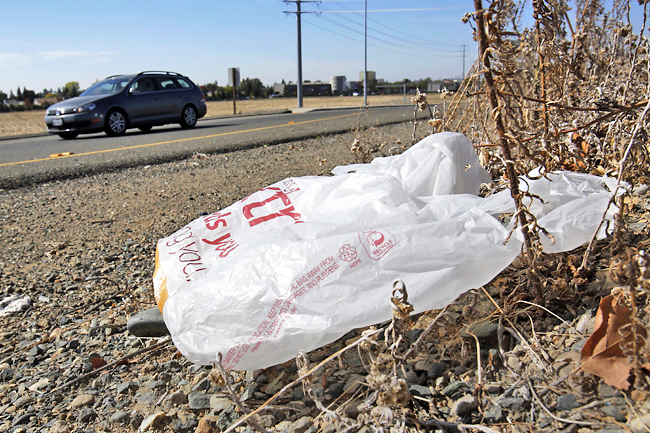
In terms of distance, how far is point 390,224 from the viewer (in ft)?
4.74

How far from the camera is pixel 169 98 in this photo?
908cm

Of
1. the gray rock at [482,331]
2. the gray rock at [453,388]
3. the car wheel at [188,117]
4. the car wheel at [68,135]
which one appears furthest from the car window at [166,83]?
the gray rock at [453,388]


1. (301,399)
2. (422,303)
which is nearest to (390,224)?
(422,303)

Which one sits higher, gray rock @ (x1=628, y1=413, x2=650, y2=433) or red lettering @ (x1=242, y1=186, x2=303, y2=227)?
red lettering @ (x1=242, y1=186, x2=303, y2=227)

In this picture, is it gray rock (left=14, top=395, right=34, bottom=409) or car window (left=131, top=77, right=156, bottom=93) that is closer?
gray rock (left=14, top=395, right=34, bottom=409)

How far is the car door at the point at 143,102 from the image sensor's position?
844 cm

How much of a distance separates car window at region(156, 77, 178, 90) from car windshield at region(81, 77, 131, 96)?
25.9 inches

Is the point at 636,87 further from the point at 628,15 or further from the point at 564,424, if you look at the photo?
the point at 564,424

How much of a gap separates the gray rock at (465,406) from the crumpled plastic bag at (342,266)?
256mm

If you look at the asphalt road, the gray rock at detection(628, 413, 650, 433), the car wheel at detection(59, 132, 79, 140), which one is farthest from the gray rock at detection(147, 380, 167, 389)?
the car wheel at detection(59, 132, 79, 140)

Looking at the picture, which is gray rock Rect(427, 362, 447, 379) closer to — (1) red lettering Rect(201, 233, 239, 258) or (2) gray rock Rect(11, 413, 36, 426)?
(1) red lettering Rect(201, 233, 239, 258)

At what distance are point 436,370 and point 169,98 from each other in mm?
9022

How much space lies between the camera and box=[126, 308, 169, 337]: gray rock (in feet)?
5.55

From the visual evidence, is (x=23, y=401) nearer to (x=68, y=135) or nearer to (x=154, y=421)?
(x=154, y=421)
